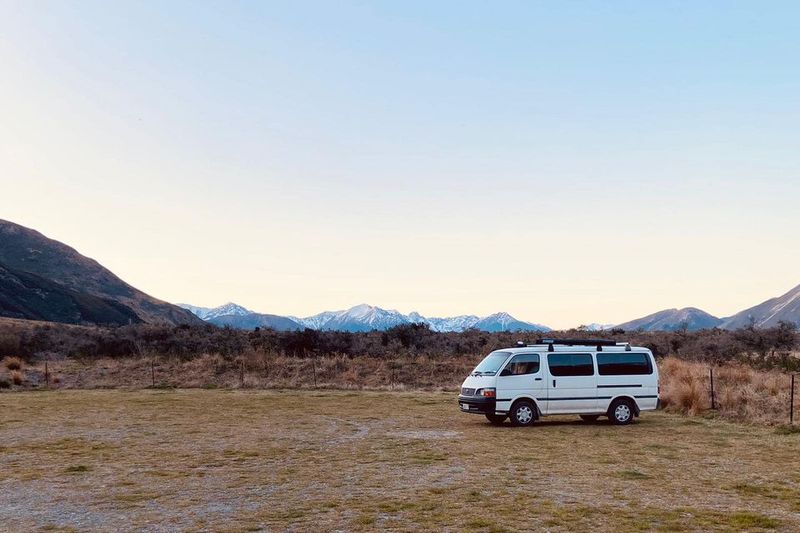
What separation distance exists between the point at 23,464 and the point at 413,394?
19.5 meters

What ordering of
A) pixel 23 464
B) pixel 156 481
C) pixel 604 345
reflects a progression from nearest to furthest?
pixel 156 481 < pixel 23 464 < pixel 604 345

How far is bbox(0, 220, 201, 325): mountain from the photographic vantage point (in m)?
125

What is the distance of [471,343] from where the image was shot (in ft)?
187

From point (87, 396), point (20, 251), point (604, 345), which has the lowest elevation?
point (87, 396)

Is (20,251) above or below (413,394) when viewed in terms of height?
above

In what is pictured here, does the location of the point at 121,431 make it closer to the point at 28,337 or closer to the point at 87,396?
the point at 87,396

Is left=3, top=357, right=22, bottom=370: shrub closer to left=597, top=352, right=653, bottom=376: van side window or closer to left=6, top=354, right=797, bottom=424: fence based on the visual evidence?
left=6, top=354, right=797, bottom=424: fence

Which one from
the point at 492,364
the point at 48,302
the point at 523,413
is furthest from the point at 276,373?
the point at 48,302

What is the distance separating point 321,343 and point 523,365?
118 feet

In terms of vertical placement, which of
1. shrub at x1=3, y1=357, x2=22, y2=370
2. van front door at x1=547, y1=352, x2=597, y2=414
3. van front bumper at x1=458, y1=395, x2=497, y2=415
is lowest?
shrub at x1=3, y1=357, x2=22, y2=370

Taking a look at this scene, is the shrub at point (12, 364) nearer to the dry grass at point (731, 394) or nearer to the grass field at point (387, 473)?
the grass field at point (387, 473)

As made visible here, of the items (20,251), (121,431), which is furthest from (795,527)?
(20,251)

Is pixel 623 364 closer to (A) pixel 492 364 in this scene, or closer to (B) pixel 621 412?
(B) pixel 621 412

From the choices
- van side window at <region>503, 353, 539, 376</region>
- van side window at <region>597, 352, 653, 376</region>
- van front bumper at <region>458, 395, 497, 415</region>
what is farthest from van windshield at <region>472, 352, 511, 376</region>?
van side window at <region>597, 352, 653, 376</region>
